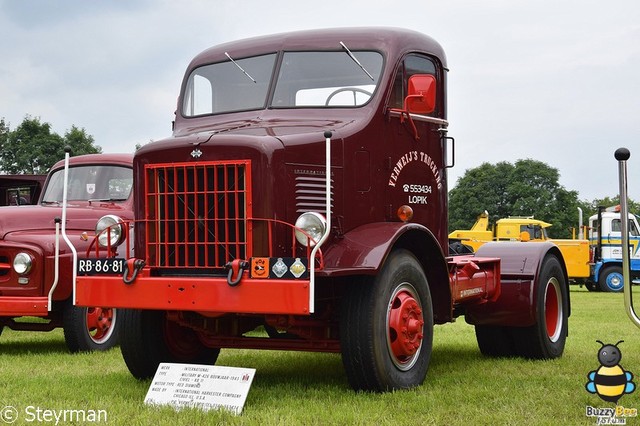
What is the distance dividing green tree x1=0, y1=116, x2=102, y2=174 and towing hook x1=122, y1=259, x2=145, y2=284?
110ft

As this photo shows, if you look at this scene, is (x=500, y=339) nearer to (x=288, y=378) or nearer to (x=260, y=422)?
(x=288, y=378)

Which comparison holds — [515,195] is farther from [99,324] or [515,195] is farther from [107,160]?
[99,324]

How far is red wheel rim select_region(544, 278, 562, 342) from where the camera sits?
8547 millimetres

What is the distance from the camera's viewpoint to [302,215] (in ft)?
18.2

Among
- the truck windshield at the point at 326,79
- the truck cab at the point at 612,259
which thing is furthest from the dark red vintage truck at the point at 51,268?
the truck cab at the point at 612,259

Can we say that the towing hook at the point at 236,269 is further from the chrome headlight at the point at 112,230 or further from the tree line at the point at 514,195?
the tree line at the point at 514,195

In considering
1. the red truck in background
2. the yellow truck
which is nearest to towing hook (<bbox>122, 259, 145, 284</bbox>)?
the red truck in background

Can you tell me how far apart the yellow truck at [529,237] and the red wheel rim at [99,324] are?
1515 cm

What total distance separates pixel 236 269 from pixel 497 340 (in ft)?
12.1

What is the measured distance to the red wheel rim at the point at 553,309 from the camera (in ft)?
28.0

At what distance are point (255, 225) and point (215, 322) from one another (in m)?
1.16

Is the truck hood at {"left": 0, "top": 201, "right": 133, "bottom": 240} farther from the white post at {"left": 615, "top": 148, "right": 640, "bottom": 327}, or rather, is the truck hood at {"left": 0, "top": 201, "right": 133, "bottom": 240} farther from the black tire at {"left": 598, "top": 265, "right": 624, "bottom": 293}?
the black tire at {"left": 598, "top": 265, "right": 624, "bottom": 293}

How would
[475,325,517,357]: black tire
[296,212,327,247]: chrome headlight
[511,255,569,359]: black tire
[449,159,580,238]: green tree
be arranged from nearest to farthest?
[296,212,327,247]: chrome headlight, [511,255,569,359]: black tire, [475,325,517,357]: black tire, [449,159,580,238]: green tree

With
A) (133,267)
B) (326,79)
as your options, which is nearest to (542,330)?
(326,79)
